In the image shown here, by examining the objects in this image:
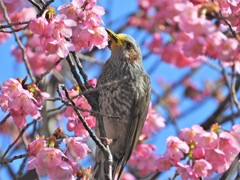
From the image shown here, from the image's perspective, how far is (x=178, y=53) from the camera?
Result: 5699mm

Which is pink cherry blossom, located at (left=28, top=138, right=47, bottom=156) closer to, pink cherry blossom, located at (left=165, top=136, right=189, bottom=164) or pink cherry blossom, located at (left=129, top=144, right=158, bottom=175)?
pink cherry blossom, located at (left=165, top=136, right=189, bottom=164)

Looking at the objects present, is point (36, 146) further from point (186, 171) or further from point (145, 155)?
point (145, 155)

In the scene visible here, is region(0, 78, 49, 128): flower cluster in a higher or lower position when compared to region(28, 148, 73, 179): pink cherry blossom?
higher

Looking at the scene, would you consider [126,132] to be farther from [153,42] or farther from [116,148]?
[153,42]

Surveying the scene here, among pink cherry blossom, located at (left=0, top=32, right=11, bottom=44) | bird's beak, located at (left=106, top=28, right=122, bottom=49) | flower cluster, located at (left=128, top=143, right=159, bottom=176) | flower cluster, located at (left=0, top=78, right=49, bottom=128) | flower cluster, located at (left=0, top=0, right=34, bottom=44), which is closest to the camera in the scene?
flower cluster, located at (left=0, top=78, right=49, bottom=128)

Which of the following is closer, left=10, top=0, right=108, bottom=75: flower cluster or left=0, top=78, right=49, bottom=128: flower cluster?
left=10, top=0, right=108, bottom=75: flower cluster

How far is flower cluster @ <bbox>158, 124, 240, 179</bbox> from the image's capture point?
342cm

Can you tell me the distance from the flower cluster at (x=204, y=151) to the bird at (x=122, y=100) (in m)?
0.56

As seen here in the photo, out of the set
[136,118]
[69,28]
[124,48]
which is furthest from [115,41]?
[69,28]

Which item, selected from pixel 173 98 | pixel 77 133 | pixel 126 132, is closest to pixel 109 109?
pixel 126 132

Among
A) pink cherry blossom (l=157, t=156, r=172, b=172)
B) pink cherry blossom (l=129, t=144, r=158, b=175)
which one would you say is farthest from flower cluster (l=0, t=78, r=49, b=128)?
pink cherry blossom (l=129, t=144, r=158, b=175)

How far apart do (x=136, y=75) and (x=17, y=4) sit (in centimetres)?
130

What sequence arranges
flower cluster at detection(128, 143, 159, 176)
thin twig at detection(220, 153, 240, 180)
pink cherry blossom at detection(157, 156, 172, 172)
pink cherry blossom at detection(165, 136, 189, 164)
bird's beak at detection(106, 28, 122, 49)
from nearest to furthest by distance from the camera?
thin twig at detection(220, 153, 240, 180)
pink cherry blossom at detection(165, 136, 189, 164)
pink cherry blossom at detection(157, 156, 172, 172)
bird's beak at detection(106, 28, 122, 49)
flower cluster at detection(128, 143, 159, 176)

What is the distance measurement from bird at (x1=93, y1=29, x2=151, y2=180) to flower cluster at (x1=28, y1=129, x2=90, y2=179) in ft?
3.19
